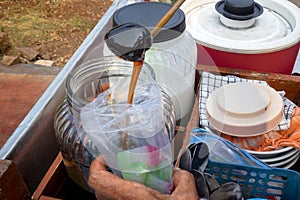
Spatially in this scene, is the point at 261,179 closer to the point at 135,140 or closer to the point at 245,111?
the point at 245,111

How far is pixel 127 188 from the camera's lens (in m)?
0.52

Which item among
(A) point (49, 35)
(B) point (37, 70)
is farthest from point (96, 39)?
(A) point (49, 35)

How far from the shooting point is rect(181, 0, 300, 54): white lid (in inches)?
35.5

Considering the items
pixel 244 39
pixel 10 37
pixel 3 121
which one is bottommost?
pixel 10 37

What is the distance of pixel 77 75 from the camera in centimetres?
69

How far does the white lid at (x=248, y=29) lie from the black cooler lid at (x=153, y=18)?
15cm

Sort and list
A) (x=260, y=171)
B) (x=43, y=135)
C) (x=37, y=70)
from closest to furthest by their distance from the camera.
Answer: (x=260, y=171)
(x=43, y=135)
(x=37, y=70)

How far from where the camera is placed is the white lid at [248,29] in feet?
2.96

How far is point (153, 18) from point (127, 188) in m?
0.38

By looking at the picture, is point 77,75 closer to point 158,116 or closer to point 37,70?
point 158,116

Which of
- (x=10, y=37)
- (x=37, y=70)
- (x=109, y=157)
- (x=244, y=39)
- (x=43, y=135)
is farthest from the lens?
(x=10, y=37)

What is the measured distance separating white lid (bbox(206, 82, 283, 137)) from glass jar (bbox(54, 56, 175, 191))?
0.42ft

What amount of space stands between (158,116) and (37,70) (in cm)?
147

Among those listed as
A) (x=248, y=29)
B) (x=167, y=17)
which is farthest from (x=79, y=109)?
(x=248, y=29)
